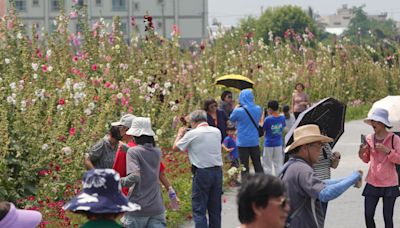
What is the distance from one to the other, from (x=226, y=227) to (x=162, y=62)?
7487 mm

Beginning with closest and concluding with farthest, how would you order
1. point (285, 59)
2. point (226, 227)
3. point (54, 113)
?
1. point (226, 227)
2. point (54, 113)
3. point (285, 59)

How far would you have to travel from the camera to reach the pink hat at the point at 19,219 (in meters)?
6.42

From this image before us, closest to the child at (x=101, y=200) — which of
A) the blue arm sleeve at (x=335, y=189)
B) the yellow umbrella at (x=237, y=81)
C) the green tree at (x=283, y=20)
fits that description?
the blue arm sleeve at (x=335, y=189)

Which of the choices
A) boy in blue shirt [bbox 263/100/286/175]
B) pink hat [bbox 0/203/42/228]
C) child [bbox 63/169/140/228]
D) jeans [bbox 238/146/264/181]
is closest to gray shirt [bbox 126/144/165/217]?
pink hat [bbox 0/203/42/228]

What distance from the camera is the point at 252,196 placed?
5.40 m

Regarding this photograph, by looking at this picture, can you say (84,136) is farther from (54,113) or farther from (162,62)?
(162,62)

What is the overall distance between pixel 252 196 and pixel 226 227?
8191 millimetres

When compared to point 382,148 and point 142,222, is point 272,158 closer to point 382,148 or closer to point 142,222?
point 382,148

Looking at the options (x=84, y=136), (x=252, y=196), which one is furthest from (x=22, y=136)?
(x=252, y=196)

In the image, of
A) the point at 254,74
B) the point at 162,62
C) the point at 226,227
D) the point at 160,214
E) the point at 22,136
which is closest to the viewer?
the point at 160,214

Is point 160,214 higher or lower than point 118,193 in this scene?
lower

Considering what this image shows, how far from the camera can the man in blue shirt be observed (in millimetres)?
16906

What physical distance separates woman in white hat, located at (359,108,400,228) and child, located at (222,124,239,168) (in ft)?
17.9

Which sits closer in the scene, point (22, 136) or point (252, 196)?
point (252, 196)
